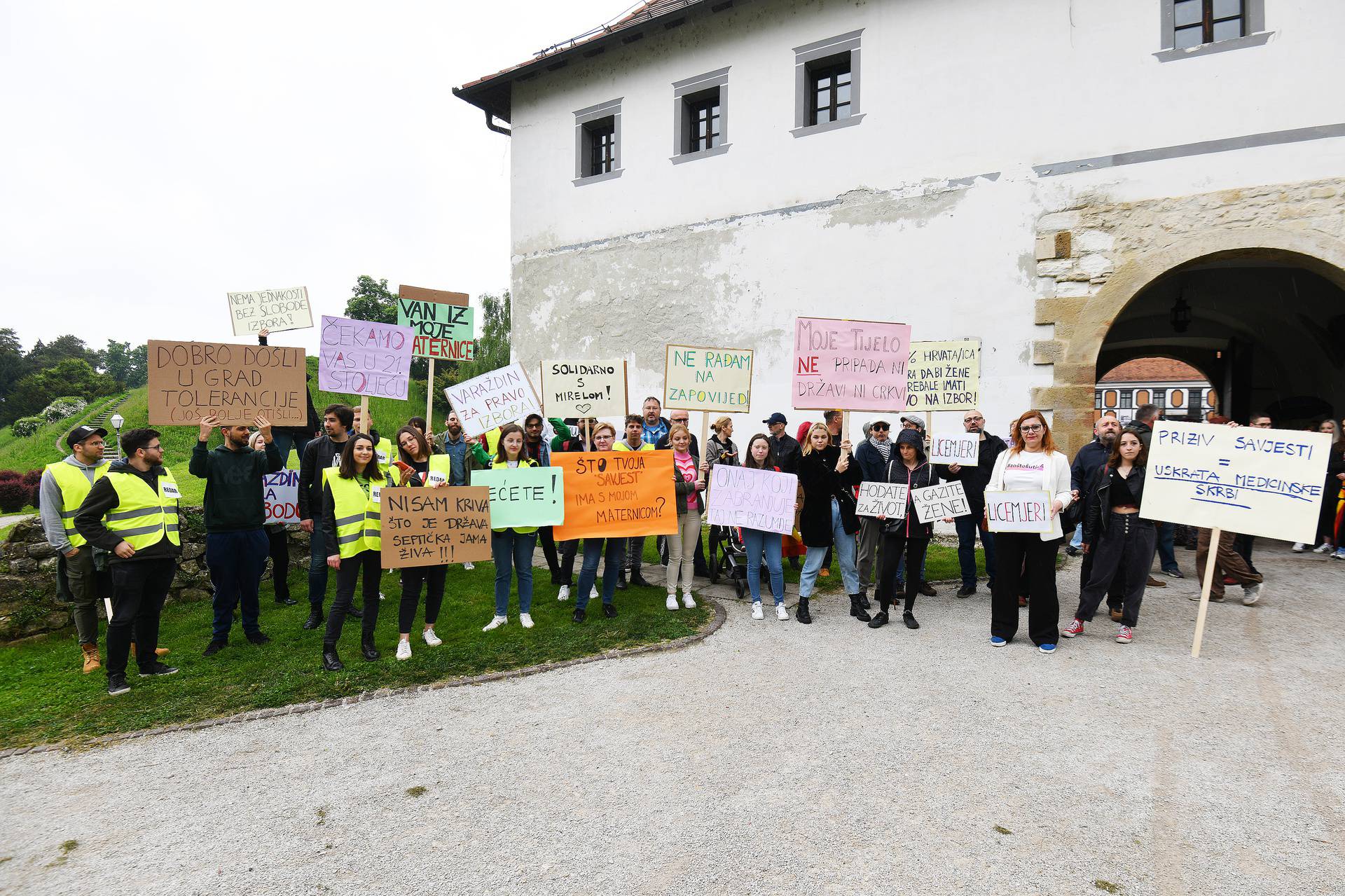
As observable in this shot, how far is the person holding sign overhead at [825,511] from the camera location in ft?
22.7

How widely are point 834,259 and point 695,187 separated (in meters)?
3.26

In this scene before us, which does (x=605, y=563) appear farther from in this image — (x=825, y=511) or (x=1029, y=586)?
(x=1029, y=586)

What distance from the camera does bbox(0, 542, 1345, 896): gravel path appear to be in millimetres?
2994

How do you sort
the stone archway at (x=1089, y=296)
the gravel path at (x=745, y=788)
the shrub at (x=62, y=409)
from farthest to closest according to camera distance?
1. the shrub at (x=62, y=409)
2. the stone archway at (x=1089, y=296)
3. the gravel path at (x=745, y=788)

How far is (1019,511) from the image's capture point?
5.99 metres

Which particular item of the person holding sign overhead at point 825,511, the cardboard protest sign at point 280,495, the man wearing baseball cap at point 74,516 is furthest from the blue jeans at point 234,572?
the person holding sign overhead at point 825,511

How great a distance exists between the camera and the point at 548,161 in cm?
1586

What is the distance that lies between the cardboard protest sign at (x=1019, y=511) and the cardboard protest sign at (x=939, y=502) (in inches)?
20.4

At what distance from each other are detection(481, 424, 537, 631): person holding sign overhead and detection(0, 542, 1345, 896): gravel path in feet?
4.52

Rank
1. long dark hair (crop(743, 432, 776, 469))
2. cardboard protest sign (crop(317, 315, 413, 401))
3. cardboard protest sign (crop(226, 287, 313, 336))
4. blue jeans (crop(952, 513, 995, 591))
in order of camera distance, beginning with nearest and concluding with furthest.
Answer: long dark hair (crop(743, 432, 776, 469))
cardboard protest sign (crop(317, 315, 413, 401))
blue jeans (crop(952, 513, 995, 591))
cardboard protest sign (crop(226, 287, 313, 336))

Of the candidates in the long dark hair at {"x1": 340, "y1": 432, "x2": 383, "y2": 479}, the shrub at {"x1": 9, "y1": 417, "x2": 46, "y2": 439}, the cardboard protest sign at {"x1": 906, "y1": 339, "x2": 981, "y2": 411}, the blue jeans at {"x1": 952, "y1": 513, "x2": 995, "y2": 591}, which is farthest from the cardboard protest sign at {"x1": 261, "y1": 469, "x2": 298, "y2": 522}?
the shrub at {"x1": 9, "y1": 417, "x2": 46, "y2": 439}

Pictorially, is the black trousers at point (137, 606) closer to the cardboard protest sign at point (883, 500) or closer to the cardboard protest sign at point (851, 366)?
the cardboard protest sign at point (851, 366)

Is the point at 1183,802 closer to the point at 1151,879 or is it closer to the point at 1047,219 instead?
the point at 1151,879

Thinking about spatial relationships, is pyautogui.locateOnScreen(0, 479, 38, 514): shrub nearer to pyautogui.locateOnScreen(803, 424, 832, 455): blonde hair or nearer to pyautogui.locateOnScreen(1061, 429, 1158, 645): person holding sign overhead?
pyautogui.locateOnScreen(803, 424, 832, 455): blonde hair
